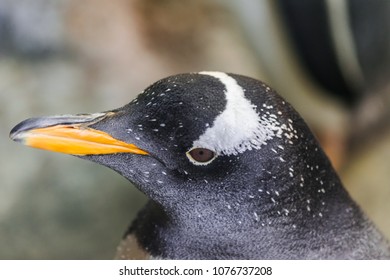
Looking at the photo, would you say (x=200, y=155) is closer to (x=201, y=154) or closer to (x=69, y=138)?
(x=201, y=154)

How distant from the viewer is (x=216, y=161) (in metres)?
0.58

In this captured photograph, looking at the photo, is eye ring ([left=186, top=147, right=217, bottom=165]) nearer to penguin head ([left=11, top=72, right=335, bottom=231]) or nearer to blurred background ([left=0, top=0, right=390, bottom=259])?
penguin head ([left=11, top=72, right=335, bottom=231])

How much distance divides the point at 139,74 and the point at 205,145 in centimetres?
58

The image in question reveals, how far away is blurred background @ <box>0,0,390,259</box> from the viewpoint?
102 cm

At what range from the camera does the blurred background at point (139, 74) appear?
1.02m

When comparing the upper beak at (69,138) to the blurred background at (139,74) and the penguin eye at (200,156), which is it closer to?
the penguin eye at (200,156)

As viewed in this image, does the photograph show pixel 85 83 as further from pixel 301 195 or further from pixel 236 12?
pixel 301 195

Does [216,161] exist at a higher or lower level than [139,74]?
higher

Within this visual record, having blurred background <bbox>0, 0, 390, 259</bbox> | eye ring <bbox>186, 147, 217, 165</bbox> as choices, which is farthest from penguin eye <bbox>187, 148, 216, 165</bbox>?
blurred background <bbox>0, 0, 390, 259</bbox>

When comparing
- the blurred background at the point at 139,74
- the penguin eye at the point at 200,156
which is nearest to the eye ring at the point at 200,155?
the penguin eye at the point at 200,156

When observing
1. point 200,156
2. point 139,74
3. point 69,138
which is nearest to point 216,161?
point 200,156

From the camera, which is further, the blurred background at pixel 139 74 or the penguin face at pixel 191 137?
the blurred background at pixel 139 74

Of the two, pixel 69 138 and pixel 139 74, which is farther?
pixel 139 74
